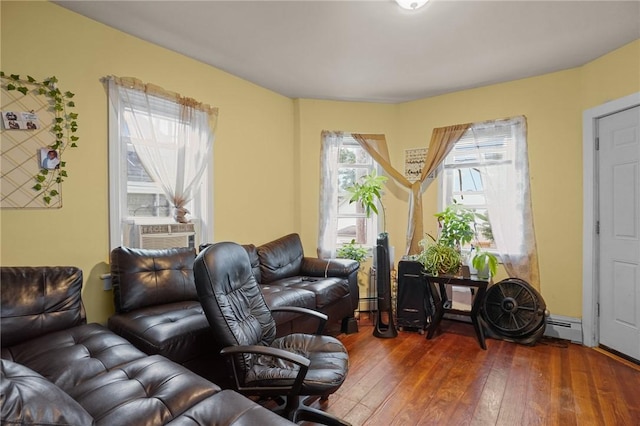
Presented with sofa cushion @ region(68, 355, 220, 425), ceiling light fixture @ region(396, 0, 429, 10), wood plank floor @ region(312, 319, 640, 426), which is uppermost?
ceiling light fixture @ region(396, 0, 429, 10)

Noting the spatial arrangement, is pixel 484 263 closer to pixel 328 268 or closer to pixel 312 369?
pixel 328 268

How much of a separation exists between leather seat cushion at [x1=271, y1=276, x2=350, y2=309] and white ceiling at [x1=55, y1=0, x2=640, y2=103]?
2213 mm

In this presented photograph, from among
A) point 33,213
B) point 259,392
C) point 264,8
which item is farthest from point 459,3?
point 33,213

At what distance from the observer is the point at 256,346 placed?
5.31 ft

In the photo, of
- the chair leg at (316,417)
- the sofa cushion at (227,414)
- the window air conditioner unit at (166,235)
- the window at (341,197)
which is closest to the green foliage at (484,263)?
the window at (341,197)

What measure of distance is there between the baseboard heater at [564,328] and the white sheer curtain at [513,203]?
1.24 ft

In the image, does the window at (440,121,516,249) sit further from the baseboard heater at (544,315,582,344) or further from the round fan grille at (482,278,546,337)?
the baseboard heater at (544,315,582,344)

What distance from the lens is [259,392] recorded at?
1.69 m

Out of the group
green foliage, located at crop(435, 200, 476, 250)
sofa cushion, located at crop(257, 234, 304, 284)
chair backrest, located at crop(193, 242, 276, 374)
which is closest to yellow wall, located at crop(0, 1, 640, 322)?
sofa cushion, located at crop(257, 234, 304, 284)

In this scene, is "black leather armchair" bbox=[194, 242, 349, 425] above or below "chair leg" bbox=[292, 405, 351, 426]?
above

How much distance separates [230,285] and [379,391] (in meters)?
1.37

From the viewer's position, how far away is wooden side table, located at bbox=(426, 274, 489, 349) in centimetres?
311

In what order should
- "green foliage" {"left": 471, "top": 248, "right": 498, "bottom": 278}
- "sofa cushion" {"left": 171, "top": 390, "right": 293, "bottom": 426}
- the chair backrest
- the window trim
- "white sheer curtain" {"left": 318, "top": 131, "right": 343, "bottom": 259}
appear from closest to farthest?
1. "sofa cushion" {"left": 171, "top": 390, "right": 293, "bottom": 426}
2. the chair backrest
3. "green foliage" {"left": 471, "top": 248, "right": 498, "bottom": 278}
4. "white sheer curtain" {"left": 318, "top": 131, "right": 343, "bottom": 259}
5. the window trim

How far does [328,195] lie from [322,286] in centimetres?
142
